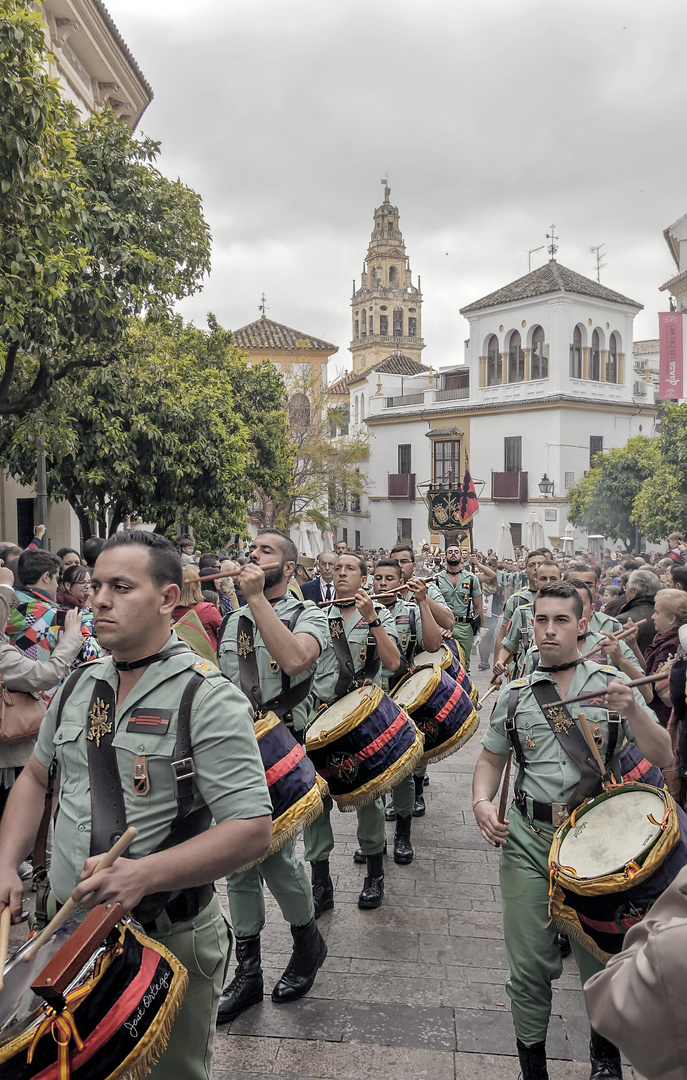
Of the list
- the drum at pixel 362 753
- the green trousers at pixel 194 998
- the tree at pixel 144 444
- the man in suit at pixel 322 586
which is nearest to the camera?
the green trousers at pixel 194 998

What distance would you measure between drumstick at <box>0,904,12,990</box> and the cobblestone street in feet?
5.89

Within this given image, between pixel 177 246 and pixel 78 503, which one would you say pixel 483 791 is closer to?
pixel 177 246

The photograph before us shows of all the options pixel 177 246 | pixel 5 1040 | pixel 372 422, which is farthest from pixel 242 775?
pixel 372 422

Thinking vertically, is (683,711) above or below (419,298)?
below

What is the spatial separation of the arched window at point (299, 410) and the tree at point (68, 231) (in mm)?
30527

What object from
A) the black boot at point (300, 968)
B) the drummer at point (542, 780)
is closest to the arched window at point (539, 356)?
the drummer at point (542, 780)

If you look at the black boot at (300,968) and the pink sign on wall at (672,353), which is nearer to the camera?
the black boot at (300,968)

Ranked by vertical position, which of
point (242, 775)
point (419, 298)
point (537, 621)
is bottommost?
point (242, 775)

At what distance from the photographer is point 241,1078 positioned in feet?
12.5

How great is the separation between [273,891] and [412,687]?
2.30 meters

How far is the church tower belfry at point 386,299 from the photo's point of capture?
8506 centimetres

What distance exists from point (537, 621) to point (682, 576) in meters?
2.82

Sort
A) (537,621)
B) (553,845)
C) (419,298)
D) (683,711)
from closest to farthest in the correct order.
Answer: (553,845) → (537,621) → (683,711) → (419,298)
